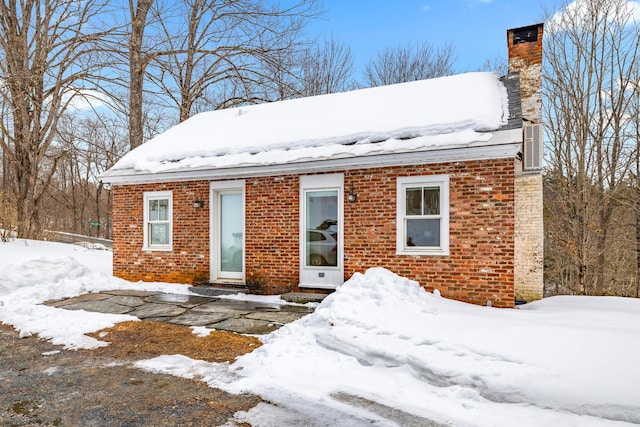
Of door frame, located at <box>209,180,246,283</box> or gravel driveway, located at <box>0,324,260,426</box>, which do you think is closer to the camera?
gravel driveway, located at <box>0,324,260,426</box>

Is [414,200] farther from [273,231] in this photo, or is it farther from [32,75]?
[32,75]

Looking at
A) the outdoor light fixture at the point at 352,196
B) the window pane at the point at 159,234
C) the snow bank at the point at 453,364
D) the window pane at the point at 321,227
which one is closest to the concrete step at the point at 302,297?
the window pane at the point at 321,227

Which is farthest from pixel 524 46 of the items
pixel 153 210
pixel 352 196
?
pixel 153 210

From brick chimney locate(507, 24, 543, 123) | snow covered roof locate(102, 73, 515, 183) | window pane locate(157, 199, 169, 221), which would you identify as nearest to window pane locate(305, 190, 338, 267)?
snow covered roof locate(102, 73, 515, 183)

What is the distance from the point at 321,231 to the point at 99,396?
4969 mm

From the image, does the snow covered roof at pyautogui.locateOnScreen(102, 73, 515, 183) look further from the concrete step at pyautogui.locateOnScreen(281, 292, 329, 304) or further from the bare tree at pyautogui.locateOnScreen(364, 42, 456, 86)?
the bare tree at pyautogui.locateOnScreen(364, 42, 456, 86)

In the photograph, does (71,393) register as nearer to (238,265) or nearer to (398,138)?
(238,265)

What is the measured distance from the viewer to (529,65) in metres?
9.01

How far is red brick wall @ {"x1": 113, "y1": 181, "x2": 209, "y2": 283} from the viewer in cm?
907

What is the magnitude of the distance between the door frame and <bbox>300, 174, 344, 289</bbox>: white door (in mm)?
1495

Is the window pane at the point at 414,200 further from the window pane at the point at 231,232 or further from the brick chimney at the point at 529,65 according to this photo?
the window pane at the point at 231,232

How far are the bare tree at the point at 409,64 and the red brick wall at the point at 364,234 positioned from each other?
17.2 m

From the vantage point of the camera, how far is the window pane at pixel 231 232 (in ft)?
29.3

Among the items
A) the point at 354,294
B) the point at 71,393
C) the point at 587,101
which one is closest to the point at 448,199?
the point at 354,294
